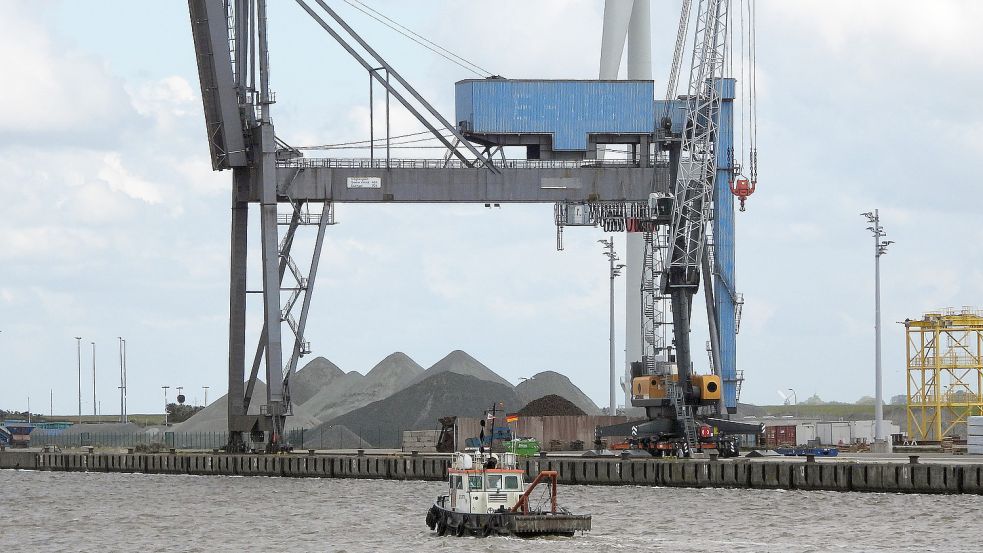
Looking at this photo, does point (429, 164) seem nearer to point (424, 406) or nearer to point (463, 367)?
point (424, 406)

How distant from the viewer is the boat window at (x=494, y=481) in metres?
54.1

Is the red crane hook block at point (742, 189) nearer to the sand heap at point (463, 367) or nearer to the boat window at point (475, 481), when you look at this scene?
the boat window at point (475, 481)

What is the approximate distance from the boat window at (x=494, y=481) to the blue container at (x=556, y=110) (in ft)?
122

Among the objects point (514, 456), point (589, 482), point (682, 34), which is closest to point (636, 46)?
point (682, 34)

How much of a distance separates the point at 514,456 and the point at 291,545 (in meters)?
8.15

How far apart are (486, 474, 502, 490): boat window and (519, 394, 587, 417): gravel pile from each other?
5552 cm

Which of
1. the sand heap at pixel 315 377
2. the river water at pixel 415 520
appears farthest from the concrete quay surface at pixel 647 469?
the sand heap at pixel 315 377

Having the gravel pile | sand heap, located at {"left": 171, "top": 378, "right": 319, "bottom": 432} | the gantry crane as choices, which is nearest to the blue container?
the gantry crane

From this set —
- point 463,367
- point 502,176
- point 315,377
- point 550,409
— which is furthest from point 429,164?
point 315,377

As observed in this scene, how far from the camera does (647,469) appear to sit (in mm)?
80438

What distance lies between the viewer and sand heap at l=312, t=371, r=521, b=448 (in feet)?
400

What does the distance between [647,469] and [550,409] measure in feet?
104

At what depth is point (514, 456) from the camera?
2140 inches

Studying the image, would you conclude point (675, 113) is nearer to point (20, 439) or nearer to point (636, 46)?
point (636, 46)
